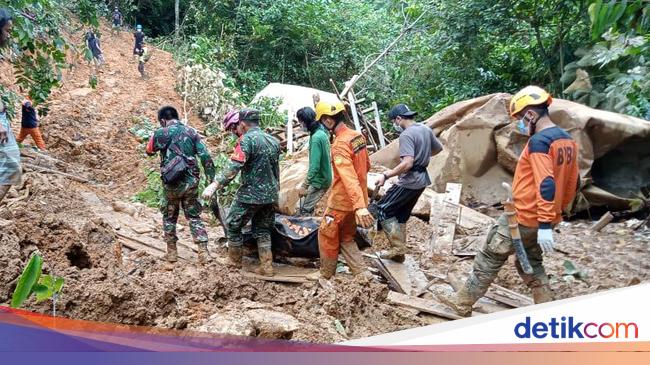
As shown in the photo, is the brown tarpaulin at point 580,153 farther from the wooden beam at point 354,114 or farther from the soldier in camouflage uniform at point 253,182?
the soldier in camouflage uniform at point 253,182

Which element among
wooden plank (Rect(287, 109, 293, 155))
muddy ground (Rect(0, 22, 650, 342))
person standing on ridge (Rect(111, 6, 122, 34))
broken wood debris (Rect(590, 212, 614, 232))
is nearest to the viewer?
muddy ground (Rect(0, 22, 650, 342))

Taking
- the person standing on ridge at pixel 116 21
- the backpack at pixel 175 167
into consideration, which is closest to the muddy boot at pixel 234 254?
the backpack at pixel 175 167

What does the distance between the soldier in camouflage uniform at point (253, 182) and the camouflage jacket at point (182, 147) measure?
1.23 feet

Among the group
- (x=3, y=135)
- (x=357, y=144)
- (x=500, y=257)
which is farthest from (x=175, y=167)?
(x=500, y=257)

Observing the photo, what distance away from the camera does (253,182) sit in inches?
209

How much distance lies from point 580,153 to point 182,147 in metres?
5.37

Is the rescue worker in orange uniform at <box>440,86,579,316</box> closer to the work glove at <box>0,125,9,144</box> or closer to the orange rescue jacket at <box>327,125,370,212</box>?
the orange rescue jacket at <box>327,125,370,212</box>

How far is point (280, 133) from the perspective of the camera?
11289 millimetres

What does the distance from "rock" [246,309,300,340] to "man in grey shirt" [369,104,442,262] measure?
7.99ft

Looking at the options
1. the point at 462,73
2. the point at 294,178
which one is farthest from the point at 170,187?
the point at 462,73

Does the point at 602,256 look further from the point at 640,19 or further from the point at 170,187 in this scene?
the point at 170,187

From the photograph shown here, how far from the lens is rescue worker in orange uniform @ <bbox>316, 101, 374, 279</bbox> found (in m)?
4.66

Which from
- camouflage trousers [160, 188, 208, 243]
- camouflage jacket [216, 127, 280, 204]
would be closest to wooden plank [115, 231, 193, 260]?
camouflage trousers [160, 188, 208, 243]

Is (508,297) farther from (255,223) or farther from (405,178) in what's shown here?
(255,223)
